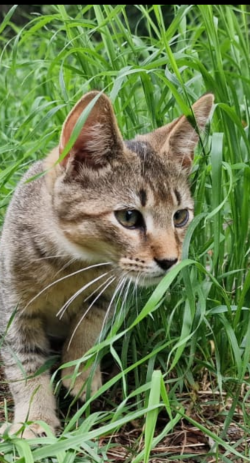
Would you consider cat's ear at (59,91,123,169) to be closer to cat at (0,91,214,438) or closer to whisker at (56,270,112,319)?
cat at (0,91,214,438)

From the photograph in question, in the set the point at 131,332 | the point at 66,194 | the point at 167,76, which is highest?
the point at 167,76

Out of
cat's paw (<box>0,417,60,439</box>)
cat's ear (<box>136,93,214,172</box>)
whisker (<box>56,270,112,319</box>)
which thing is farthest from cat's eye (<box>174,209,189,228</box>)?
cat's paw (<box>0,417,60,439</box>)

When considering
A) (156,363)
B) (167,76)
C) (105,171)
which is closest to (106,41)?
(167,76)

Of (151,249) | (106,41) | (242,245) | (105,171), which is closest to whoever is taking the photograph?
(151,249)

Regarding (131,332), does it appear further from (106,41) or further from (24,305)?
(106,41)

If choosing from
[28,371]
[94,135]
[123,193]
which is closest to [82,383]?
[28,371]

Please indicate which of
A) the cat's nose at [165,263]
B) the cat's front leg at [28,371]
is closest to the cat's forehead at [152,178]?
the cat's nose at [165,263]

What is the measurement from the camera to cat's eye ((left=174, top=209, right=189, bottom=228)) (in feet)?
7.13

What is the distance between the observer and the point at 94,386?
2.35m

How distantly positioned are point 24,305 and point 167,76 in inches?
34.3

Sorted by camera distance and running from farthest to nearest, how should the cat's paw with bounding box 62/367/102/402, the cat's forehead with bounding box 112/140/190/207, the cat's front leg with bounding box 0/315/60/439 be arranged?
1. the cat's paw with bounding box 62/367/102/402
2. the cat's front leg with bounding box 0/315/60/439
3. the cat's forehead with bounding box 112/140/190/207

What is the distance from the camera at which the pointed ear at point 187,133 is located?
2105 mm

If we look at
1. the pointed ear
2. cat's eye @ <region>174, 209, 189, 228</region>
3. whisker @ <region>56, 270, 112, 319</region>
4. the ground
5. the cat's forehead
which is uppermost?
the pointed ear

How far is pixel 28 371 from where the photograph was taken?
235cm
